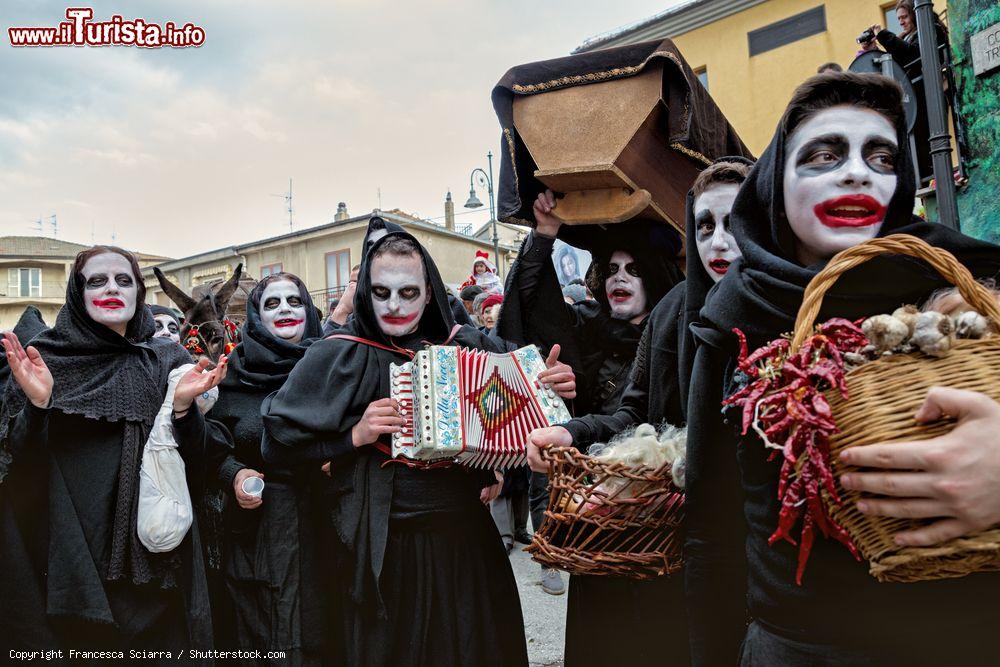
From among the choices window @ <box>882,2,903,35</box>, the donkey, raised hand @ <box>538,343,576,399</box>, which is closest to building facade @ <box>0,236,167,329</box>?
window @ <box>882,2,903,35</box>

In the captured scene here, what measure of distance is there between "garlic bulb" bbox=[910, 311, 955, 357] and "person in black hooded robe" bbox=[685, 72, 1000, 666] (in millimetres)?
117

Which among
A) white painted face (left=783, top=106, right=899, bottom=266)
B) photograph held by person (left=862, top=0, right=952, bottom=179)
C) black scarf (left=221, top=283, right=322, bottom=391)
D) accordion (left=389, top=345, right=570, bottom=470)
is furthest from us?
photograph held by person (left=862, top=0, right=952, bottom=179)

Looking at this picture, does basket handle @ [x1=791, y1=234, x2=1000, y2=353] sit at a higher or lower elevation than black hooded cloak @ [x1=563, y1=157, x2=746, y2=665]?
higher

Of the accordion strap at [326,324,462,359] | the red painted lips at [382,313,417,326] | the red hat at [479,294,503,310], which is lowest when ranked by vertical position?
the accordion strap at [326,324,462,359]

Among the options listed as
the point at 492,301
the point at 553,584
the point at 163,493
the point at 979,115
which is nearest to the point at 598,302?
the point at 163,493

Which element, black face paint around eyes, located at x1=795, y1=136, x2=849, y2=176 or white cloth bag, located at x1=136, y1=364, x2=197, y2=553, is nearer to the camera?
black face paint around eyes, located at x1=795, y1=136, x2=849, y2=176

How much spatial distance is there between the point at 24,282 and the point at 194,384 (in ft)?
152

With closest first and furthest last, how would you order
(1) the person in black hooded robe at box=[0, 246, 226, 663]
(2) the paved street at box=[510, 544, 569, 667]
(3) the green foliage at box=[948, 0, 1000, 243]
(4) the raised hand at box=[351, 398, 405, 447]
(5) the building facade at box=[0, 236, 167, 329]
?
(4) the raised hand at box=[351, 398, 405, 447], (1) the person in black hooded robe at box=[0, 246, 226, 663], (2) the paved street at box=[510, 544, 569, 667], (3) the green foliage at box=[948, 0, 1000, 243], (5) the building facade at box=[0, 236, 167, 329]

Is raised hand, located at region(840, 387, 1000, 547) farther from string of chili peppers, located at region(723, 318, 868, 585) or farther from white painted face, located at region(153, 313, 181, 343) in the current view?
white painted face, located at region(153, 313, 181, 343)

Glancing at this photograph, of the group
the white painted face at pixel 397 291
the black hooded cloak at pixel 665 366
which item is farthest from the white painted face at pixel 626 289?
the white painted face at pixel 397 291

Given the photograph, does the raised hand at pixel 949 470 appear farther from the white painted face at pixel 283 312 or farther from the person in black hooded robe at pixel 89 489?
the white painted face at pixel 283 312

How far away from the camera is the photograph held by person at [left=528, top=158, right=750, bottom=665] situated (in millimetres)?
2324

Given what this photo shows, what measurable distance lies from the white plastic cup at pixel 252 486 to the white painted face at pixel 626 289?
6.62 ft

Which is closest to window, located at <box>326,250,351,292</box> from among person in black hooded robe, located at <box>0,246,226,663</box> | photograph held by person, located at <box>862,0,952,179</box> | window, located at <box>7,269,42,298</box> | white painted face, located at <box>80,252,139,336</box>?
photograph held by person, located at <box>862,0,952,179</box>
